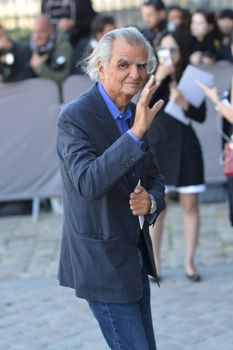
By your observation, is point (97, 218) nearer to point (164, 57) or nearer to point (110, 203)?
point (110, 203)

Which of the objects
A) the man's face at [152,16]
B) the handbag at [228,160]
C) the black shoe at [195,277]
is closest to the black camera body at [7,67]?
the man's face at [152,16]

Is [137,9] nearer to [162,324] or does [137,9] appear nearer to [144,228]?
[162,324]

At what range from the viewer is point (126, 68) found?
124 inches

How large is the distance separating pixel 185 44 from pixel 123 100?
3142 mm

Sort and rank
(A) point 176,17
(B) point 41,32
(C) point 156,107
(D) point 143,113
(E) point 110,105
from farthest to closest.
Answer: (A) point 176,17
(B) point 41,32
(E) point 110,105
(C) point 156,107
(D) point 143,113

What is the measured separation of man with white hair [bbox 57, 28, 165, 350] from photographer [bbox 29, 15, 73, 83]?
556 centimetres

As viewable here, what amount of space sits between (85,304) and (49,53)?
3.98 m

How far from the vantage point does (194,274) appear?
20.2ft

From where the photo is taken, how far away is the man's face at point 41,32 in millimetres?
8953

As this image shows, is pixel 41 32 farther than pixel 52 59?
Yes

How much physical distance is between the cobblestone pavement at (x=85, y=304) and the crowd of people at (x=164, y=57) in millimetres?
330

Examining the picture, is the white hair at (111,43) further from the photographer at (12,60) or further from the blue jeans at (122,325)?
the photographer at (12,60)

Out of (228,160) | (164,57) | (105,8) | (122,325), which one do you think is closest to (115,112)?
(122,325)

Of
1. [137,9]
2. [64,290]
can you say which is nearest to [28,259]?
[64,290]
